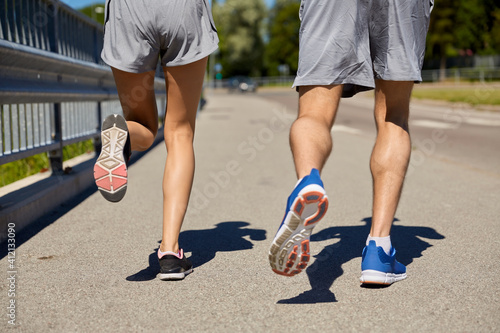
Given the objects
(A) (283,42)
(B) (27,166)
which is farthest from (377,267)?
(A) (283,42)

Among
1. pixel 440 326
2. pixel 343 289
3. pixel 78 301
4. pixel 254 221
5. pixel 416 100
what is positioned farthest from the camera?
pixel 416 100

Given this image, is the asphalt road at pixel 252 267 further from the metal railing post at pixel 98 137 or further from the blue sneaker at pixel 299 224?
the metal railing post at pixel 98 137

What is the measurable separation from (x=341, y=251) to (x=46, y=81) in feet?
8.76

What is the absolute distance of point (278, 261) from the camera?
231 cm

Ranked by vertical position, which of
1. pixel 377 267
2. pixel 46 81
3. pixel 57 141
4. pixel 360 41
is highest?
pixel 360 41

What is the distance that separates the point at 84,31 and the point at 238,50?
72.4 m

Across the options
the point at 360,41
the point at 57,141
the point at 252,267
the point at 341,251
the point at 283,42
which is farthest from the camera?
the point at 283,42

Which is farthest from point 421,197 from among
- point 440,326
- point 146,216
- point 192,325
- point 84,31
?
point 84,31

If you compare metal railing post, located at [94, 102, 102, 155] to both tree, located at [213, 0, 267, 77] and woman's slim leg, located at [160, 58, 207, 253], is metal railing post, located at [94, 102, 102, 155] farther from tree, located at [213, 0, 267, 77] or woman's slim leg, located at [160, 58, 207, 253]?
tree, located at [213, 0, 267, 77]

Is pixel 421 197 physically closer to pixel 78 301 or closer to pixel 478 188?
pixel 478 188

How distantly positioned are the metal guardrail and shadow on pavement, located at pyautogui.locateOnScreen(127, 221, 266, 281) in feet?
4.15

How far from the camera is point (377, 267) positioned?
2678 mm

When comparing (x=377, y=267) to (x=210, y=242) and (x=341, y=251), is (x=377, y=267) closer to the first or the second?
(x=341, y=251)

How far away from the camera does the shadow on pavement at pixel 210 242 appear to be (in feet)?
9.99
